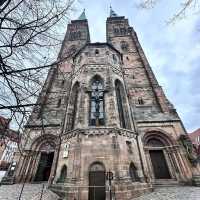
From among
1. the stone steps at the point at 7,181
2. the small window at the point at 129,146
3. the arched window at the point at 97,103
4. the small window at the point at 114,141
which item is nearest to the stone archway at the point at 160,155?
the small window at the point at 129,146

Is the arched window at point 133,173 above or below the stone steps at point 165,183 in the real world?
above

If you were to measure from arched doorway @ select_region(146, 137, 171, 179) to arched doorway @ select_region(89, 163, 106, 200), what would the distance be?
5473mm

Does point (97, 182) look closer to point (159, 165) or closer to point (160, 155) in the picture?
point (159, 165)

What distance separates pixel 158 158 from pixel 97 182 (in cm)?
640

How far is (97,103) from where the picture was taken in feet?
36.2

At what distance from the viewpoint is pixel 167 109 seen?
13867mm

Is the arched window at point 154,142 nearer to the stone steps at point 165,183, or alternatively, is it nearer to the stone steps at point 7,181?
the stone steps at point 165,183

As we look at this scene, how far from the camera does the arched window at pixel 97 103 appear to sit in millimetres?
10242

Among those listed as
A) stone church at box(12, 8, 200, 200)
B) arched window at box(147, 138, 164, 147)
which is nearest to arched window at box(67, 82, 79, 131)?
stone church at box(12, 8, 200, 200)

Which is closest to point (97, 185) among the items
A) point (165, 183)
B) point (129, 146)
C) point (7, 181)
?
point (129, 146)

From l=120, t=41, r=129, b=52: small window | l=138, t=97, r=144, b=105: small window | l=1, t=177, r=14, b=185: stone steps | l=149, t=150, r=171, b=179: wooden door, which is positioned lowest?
l=1, t=177, r=14, b=185: stone steps

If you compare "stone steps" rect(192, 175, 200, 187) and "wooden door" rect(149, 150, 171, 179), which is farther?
"wooden door" rect(149, 150, 171, 179)

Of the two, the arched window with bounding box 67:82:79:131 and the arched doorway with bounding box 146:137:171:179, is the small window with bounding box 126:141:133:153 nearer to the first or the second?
the arched doorway with bounding box 146:137:171:179

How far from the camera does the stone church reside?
7617 mm
